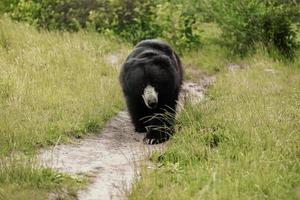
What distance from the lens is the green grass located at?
5324 mm

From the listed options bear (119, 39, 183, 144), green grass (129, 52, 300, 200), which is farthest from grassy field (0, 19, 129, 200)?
green grass (129, 52, 300, 200)

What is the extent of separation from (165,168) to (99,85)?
4.16 m

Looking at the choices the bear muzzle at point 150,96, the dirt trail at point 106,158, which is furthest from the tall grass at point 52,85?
the bear muzzle at point 150,96

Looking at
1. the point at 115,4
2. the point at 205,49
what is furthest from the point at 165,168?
the point at 115,4

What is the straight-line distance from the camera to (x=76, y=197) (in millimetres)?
5527

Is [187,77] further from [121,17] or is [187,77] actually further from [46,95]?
[46,95]

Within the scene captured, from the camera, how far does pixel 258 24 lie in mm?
12938

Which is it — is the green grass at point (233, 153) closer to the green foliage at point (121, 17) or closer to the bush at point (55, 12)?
the green foliage at point (121, 17)

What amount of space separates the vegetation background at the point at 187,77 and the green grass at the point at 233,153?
0.02 meters

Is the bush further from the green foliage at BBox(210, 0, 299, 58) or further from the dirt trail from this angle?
the dirt trail

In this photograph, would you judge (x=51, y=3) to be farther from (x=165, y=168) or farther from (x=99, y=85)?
(x=165, y=168)

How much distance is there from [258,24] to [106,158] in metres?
7.00

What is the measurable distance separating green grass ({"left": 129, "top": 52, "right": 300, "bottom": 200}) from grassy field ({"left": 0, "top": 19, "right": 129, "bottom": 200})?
3.36 feet

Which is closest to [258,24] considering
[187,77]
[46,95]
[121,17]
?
[187,77]
